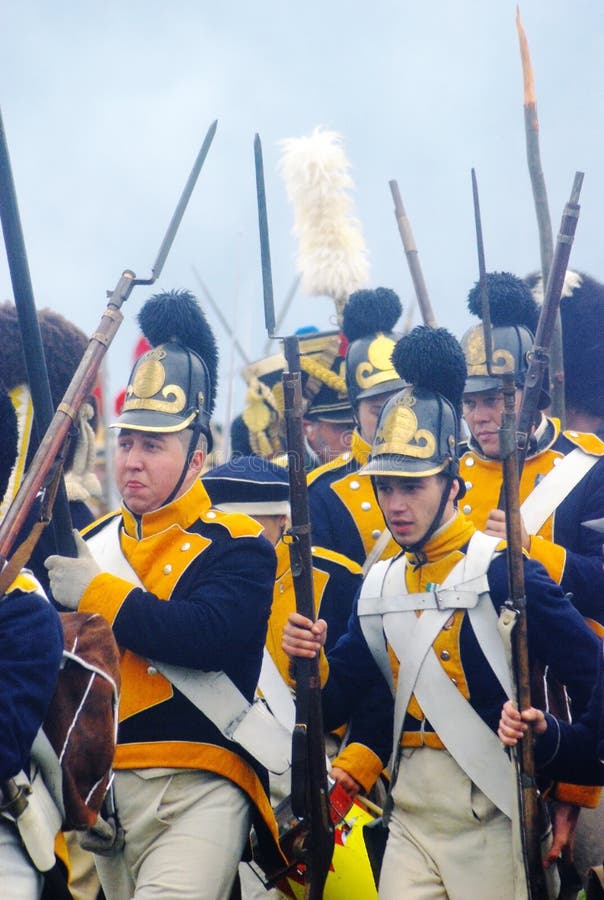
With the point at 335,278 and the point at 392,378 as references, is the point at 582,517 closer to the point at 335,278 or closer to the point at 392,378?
the point at 392,378

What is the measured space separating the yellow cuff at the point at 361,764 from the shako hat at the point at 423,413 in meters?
0.99

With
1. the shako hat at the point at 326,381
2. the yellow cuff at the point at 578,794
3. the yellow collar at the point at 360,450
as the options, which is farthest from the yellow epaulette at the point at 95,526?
the shako hat at the point at 326,381

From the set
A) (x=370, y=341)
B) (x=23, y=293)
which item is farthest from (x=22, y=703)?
(x=370, y=341)

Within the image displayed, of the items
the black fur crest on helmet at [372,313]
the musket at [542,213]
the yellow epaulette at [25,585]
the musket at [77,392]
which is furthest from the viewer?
the black fur crest on helmet at [372,313]

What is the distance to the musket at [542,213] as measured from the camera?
5.87 metres

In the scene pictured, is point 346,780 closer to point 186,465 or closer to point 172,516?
point 172,516

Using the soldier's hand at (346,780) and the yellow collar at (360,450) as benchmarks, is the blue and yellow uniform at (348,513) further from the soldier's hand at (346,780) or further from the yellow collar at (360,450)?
the soldier's hand at (346,780)

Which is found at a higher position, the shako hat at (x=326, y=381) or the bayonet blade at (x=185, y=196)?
the bayonet blade at (x=185, y=196)

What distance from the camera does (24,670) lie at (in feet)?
11.2

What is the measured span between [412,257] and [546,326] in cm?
194

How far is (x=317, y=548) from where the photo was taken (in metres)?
5.84

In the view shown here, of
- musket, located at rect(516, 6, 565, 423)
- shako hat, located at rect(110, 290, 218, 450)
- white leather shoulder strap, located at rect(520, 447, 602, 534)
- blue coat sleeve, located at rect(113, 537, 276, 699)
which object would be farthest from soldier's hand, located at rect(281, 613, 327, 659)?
musket, located at rect(516, 6, 565, 423)

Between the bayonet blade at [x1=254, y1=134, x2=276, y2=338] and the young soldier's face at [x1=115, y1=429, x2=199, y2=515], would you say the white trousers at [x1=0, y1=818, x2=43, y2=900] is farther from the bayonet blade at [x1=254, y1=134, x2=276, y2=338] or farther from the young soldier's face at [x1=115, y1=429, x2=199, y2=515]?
the bayonet blade at [x1=254, y1=134, x2=276, y2=338]

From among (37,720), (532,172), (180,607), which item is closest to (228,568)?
(180,607)
